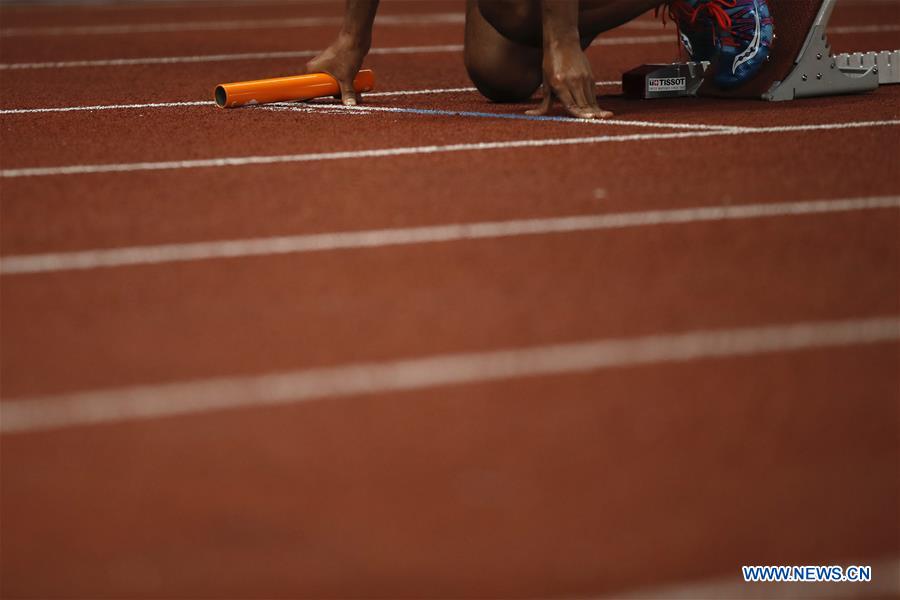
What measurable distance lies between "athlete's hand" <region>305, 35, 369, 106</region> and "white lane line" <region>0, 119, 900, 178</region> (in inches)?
46.3

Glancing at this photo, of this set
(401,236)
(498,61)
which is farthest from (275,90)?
(401,236)

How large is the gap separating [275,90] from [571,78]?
1125 millimetres

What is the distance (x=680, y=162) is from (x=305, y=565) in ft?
8.55

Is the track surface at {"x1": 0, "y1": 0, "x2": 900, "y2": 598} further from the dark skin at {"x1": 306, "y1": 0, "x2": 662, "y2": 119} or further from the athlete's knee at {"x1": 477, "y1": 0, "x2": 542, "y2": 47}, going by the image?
the athlete's knee at {"x1": 477, "y1": 0, "x2": 542, "y2": 47}

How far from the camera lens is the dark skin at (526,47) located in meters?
5.16

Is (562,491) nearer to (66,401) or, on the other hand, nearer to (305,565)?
(305,565)

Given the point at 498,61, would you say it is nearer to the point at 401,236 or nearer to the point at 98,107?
the point at 98,107

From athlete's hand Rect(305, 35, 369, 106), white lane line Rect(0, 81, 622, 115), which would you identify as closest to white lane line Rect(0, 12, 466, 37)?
white lane line Rect(0, 81, 622, 115)

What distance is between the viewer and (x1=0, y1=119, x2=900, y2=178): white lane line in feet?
14.3

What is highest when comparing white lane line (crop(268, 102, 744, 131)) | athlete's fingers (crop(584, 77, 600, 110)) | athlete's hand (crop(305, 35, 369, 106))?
athlete's hand (crop(305, 35, 369, 106))

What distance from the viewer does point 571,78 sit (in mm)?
5168

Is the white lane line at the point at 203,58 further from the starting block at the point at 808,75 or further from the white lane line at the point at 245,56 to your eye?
the starting block at the point at 808,75

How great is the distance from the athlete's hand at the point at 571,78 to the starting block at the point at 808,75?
2.24 ft

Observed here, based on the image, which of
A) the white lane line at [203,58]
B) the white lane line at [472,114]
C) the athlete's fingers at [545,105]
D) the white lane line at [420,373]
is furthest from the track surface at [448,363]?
the white lane line at [203,58]
